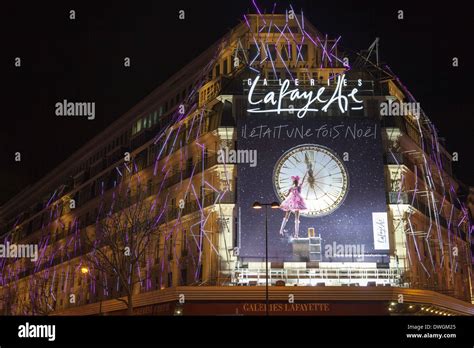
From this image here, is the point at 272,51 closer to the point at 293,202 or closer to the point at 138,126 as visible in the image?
the point at 293,202

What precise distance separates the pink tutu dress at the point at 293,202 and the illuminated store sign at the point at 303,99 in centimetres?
574

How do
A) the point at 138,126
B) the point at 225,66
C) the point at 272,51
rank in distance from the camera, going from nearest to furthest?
the point at 272,51
the point at 225,66
the point at 138,126

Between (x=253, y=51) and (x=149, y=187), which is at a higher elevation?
(x=253, y=51)

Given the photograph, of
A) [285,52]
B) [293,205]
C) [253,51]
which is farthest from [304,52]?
[293,205]

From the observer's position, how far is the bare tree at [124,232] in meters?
40.2

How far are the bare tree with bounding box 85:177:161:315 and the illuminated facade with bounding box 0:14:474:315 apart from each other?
59cm

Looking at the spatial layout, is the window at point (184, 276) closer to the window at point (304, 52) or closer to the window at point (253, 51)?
the window at point (253, 51)

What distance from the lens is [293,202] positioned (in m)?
38.5

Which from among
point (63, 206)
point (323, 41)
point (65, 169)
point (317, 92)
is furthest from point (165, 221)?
point (65, 169)

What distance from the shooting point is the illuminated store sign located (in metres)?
41.0

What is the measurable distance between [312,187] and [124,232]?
1321 cm

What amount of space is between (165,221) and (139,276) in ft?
16.7

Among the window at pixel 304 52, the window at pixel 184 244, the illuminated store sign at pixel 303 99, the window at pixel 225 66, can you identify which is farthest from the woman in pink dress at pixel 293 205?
the window at pixel 225 66
